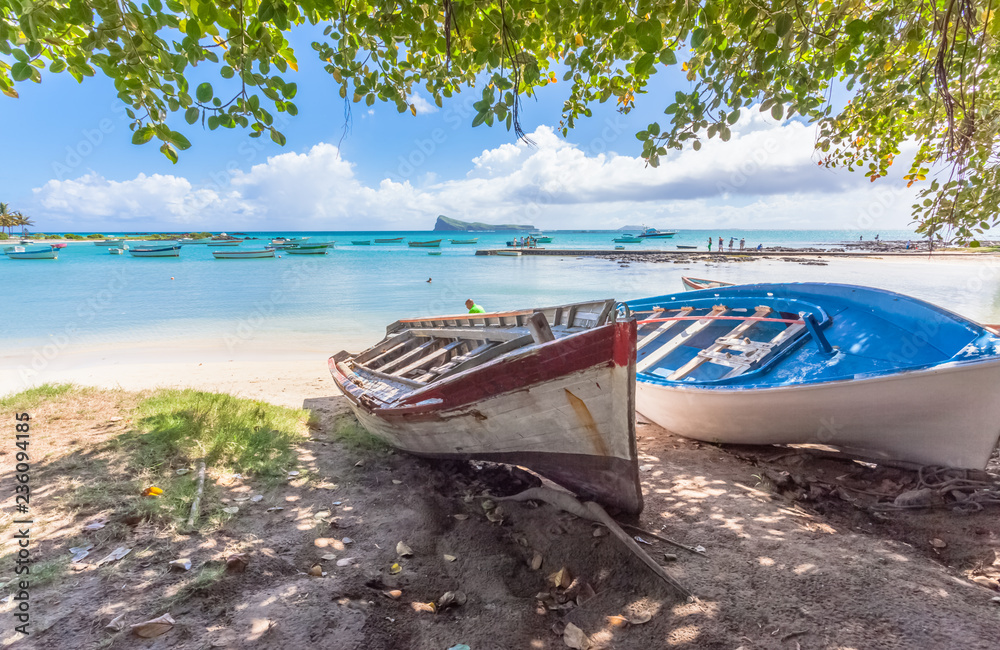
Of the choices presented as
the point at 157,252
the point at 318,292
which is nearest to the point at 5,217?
the point at 157,252

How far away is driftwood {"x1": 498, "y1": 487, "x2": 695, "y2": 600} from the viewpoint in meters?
2.88

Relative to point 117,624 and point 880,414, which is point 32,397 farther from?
point 880,414

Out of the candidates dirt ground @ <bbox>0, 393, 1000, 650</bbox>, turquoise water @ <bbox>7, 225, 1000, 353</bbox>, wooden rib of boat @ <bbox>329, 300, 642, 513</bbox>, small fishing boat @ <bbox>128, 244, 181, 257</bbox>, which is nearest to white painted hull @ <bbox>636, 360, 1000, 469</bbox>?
dirt ground @ <bbox>0, 393, 1000, 650</bbox>

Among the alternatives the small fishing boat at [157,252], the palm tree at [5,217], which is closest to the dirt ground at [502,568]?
the small fishing boat at [157,252]

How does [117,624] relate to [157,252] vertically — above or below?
below

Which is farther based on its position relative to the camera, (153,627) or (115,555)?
(115,555)

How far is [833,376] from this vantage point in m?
4.45

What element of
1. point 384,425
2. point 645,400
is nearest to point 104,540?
point 384,425

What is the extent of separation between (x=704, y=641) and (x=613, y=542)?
897 millimetres

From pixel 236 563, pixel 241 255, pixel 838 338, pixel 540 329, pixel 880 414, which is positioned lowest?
pixel 236 563

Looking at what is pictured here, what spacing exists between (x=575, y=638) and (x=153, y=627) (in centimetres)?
229

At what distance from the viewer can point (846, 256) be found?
46.8 meters

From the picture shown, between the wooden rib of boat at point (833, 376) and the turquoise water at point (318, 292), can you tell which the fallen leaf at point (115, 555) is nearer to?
the wooden rib of boat at point (833, 376)

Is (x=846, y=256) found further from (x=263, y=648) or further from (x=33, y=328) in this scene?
(x=33, y=328)
